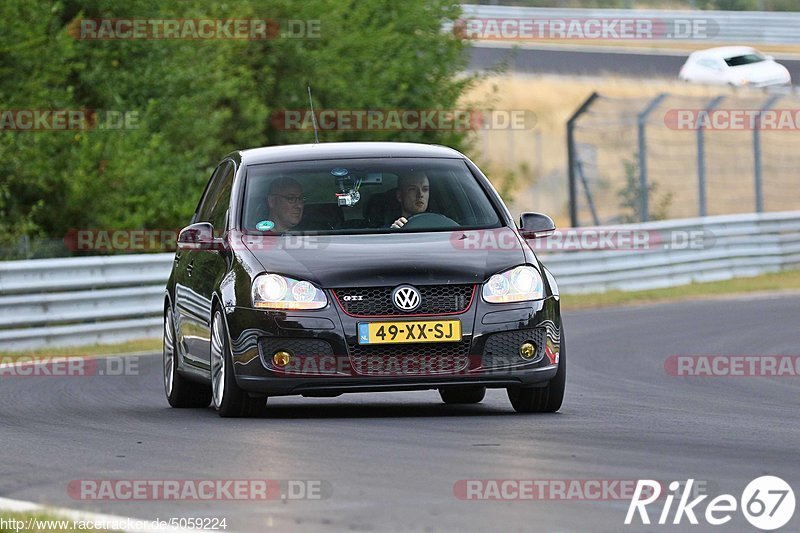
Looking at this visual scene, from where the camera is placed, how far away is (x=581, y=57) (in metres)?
51.6

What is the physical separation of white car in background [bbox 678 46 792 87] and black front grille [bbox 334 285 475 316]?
3485 cm

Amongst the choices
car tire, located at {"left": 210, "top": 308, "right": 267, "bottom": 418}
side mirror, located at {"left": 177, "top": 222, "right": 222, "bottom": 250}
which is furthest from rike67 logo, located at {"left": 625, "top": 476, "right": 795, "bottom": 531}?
side mirror, located at {"left": 177, "top": 222, "right": 222, "bottom": 250}

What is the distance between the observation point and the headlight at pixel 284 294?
9797 mm

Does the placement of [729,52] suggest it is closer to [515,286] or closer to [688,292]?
[688,292]

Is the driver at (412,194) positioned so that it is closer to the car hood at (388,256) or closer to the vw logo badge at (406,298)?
→ the car hood at (388,256)

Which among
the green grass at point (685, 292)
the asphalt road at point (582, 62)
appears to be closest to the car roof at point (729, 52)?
the asphalt road at point (582, 62)

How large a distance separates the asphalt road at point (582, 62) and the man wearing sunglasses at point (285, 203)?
1540 inches

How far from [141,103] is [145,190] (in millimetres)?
1955

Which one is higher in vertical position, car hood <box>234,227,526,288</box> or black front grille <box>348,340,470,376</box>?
car hood <box>234,227,526,288</box>

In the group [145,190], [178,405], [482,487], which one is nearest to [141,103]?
[145,190]

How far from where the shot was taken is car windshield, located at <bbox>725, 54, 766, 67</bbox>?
45531 millimetres

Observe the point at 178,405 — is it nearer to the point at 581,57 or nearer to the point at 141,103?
the point at 141,103

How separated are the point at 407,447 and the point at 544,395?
6.55 feet

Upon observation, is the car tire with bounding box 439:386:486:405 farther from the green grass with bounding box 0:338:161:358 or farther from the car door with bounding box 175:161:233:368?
the green grass with bounding box 0:338:161:358
